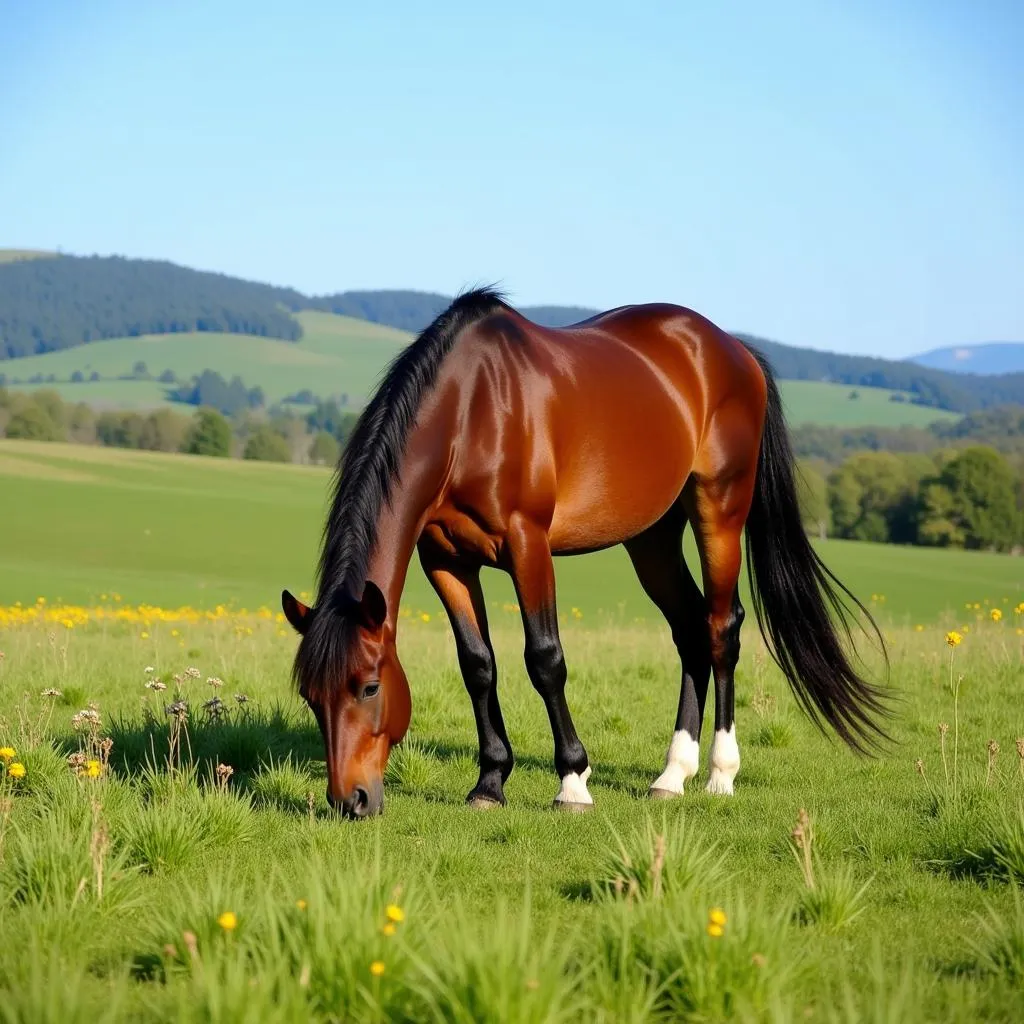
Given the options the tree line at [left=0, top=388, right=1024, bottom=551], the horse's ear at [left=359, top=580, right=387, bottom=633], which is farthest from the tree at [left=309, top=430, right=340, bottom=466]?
the horse's ear at [left=359, top=580, right=387, bottom=633]

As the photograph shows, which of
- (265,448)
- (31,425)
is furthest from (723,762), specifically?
(31,425)

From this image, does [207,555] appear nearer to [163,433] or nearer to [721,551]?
[721,551]

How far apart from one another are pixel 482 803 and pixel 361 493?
5.85 ft

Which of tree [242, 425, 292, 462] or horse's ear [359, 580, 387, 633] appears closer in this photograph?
horse's ear [359, 580, 387, 633]

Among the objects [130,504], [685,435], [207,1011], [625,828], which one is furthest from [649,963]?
[130,504]

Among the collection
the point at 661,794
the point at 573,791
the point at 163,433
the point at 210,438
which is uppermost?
the point at 163,433

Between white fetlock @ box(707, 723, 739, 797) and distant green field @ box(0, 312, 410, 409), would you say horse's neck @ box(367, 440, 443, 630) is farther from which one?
distant green field @ box(0, 312, 410, 409)

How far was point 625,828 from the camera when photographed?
5.71 m

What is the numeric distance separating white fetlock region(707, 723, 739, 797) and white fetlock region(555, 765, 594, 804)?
0.87 metres

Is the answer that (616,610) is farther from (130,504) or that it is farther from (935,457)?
(935,457)

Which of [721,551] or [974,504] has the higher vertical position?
[721,551]

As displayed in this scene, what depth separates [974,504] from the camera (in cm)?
6594

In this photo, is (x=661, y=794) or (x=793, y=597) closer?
(x=661, y=794)

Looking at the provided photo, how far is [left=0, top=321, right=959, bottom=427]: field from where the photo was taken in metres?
156
